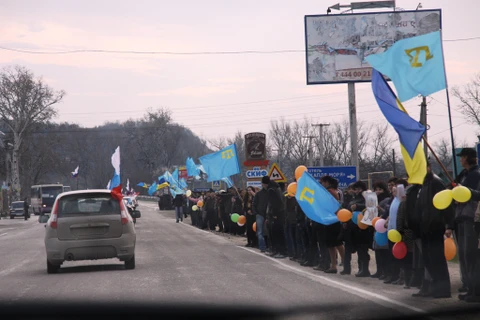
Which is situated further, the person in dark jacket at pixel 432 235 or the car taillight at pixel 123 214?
the car taillight at pixel 123 214

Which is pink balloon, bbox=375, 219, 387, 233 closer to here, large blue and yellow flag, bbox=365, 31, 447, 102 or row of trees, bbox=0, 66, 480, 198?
large blue and yellow flag, bbox=365, 31, 447, 102

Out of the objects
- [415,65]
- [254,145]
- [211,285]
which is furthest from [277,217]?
[254,145]

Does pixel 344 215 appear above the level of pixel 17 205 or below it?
above

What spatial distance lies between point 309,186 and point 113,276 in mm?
4054

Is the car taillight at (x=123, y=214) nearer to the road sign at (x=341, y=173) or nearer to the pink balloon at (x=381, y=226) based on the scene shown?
the pink balloon at (x=381, y=226)

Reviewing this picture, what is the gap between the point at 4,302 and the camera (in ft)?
38.9

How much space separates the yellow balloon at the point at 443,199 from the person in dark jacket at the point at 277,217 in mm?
9492

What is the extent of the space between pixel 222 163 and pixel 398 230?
50.9ft

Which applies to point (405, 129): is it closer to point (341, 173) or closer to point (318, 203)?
point (318, 203)

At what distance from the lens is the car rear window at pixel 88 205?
1700 centimetres

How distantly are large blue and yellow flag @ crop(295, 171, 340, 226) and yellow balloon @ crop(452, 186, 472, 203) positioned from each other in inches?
217

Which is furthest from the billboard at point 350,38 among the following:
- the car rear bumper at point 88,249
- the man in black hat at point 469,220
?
the man in black hat at point 469,220

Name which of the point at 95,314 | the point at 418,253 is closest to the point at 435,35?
the point at 418,253

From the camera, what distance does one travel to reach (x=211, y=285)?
13516 mm
